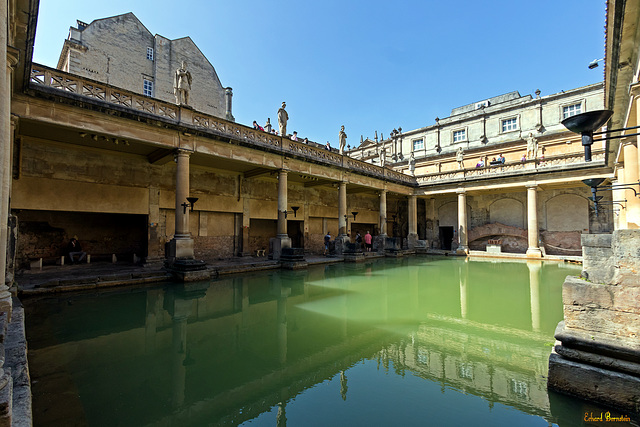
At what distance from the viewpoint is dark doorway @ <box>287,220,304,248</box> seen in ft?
67.0

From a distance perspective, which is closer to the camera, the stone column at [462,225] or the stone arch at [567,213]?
the stone arch at [567,213]

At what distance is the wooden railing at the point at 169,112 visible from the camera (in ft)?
29.1

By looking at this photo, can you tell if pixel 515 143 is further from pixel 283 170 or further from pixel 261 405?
pixel 261 405

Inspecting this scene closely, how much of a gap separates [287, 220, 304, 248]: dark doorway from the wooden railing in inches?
216

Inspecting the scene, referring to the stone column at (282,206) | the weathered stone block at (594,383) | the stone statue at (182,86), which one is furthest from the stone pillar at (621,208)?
the stone statue at (182,86)

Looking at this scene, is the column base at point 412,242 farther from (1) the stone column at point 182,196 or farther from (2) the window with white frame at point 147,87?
(2) the window with white frame at point 147,87

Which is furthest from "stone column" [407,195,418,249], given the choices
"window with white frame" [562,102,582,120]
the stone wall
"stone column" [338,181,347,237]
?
the stone wall

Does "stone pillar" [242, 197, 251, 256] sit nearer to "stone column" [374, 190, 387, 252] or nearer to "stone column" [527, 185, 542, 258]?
"stone column" [374, 190, 387, 252]

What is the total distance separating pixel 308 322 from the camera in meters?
5.54

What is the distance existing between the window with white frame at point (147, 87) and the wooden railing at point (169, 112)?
46.8 feet

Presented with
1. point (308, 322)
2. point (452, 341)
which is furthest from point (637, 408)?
point (308, 322)

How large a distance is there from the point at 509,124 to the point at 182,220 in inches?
1086

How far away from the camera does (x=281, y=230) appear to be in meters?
14.3

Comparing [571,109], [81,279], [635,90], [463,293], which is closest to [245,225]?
[81,279]
